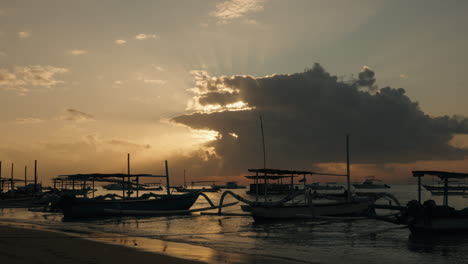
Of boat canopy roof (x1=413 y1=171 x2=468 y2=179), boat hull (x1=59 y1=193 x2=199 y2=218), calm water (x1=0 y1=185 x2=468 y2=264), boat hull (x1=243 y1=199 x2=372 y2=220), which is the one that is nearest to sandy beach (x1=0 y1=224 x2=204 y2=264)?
calm water (x1=0 y1=185 x2=468 y2=264)

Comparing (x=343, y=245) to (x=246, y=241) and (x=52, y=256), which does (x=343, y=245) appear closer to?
(x=246, y=241)

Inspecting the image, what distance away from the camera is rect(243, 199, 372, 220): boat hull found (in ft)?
121

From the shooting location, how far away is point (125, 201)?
1774 inches

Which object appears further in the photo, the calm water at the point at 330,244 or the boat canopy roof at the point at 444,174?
the boat canopy roof at the point at 444,174

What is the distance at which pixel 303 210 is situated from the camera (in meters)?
38.4

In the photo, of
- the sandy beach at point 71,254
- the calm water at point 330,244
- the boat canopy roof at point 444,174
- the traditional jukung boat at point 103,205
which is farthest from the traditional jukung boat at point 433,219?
the traditional jukung boat at point 103,205

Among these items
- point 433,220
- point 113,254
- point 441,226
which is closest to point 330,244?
point 433,220

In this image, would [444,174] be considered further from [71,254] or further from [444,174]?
[71,254]

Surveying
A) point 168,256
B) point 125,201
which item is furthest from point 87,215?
point 168,256

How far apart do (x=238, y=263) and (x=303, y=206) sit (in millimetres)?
24031

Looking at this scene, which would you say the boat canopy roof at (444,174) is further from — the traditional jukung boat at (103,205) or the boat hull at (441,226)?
the traditional jukung boat at (103,205)

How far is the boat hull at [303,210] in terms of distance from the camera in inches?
1448

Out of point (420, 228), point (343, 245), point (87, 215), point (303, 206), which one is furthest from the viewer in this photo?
point (87, 215)

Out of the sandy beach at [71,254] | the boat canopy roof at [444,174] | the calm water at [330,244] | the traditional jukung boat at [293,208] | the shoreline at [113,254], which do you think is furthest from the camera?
the traditional jukung boat at [293,208]
